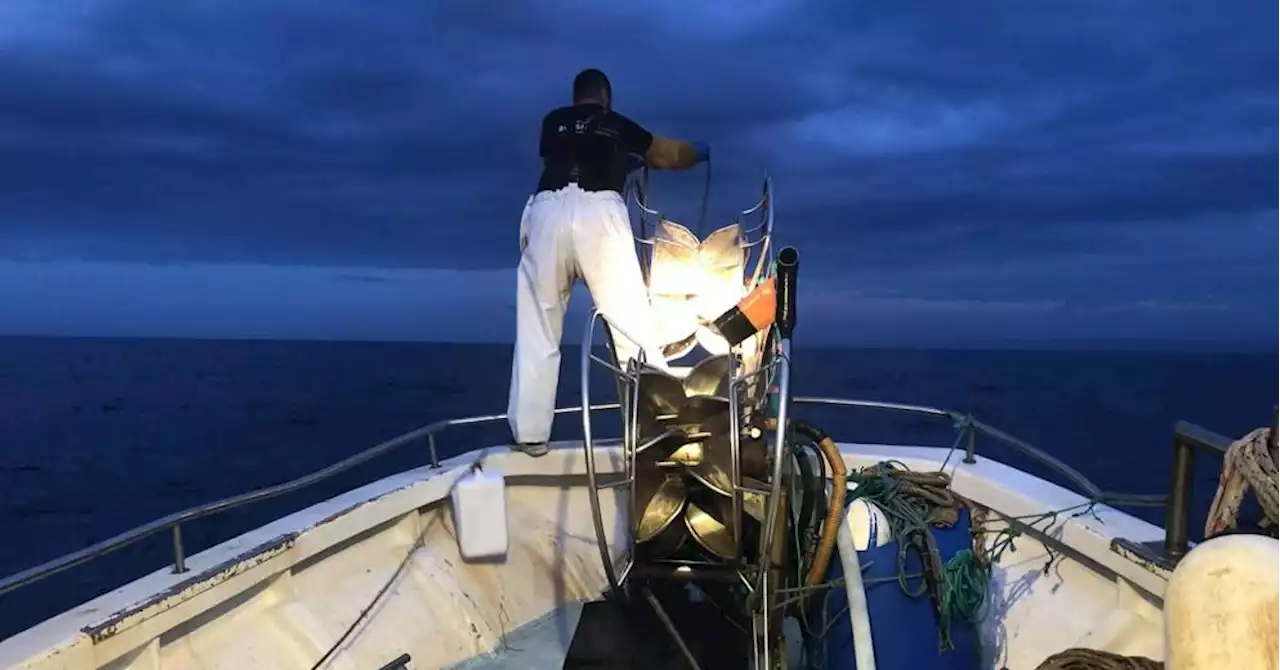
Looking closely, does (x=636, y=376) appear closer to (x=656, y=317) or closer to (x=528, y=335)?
(x=656, y=317)

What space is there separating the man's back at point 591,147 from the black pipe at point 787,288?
1.12 meters

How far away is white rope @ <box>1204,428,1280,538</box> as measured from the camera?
6.39 ft

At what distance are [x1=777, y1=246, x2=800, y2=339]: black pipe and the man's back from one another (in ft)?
3.67

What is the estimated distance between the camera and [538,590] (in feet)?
13.6

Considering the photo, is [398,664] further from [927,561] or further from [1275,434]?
[1275,434]

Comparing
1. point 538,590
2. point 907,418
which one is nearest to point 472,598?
point 538,590

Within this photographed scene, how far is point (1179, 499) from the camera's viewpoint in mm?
2578

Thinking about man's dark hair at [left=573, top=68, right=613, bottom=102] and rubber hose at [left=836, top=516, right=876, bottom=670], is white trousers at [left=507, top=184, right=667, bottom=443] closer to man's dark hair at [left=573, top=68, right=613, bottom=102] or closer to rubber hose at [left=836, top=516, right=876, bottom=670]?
man's dark hair at [left=573, top=68, right=613, bottom=102]

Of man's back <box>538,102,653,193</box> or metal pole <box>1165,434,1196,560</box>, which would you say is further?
man's back <box>538,102,653,193</box>

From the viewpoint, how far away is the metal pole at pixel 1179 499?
250 cm

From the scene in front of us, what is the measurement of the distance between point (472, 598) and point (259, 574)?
1.09 meters

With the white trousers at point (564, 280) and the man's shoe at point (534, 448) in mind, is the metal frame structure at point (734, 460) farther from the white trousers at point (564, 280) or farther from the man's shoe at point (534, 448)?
the man's shoe at point (534, 448)

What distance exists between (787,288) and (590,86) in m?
1.60

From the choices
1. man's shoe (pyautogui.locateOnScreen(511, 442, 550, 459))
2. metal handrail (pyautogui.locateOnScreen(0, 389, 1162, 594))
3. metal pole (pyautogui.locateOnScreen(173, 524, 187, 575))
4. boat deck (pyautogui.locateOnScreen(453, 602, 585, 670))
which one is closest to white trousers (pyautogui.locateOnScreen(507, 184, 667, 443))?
man's shoe (pyautogui.locateOnScreen(511, 442, 550, 459))
